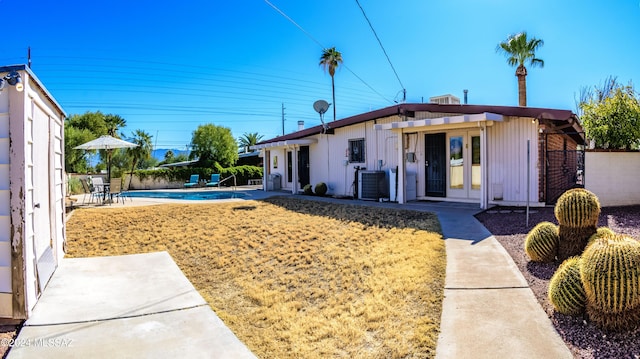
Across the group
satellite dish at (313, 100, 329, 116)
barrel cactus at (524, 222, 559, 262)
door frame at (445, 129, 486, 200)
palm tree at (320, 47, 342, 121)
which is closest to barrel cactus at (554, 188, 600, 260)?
barrel cactus at (524, 222, 559, 262)

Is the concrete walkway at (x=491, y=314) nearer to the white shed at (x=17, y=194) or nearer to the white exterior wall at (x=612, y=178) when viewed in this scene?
the white shed at (x=17, y=194)

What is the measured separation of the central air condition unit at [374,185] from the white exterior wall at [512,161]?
3.33 meters

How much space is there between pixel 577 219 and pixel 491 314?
1.90 m

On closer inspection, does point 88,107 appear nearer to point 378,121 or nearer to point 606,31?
point 378,121

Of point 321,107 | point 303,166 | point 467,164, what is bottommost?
point 467,164

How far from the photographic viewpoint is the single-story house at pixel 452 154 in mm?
10133

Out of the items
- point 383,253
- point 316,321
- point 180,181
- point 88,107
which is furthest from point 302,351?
point 88,107

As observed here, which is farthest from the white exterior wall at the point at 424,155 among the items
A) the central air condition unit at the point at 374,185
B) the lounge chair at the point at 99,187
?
the lounge chair at the point at 99,187

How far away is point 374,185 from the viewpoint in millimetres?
12805

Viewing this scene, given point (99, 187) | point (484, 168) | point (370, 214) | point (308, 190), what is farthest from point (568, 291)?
point (99, 187)

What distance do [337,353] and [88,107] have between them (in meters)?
36.9

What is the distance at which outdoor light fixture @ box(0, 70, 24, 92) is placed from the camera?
3.57 metres

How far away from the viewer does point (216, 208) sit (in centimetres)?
1170

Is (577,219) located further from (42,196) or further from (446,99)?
(446,99)
